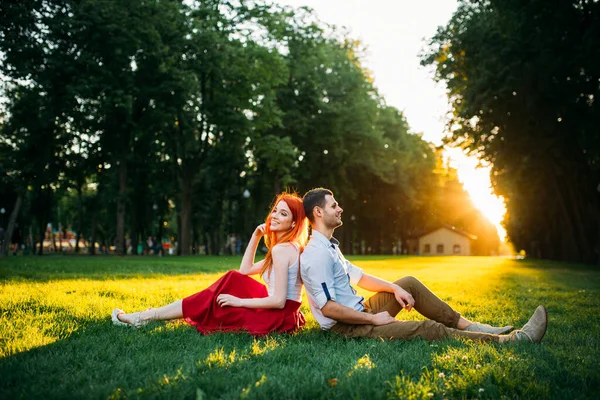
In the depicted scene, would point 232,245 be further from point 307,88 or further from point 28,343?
point 28,343

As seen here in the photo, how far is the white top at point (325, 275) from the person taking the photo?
5816 millimetres

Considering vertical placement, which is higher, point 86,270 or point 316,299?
point 316,299

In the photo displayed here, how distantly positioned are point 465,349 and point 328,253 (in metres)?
1.67

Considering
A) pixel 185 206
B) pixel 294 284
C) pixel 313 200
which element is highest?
pixel 185 206

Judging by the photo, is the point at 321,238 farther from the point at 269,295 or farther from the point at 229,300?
the point at 229,300

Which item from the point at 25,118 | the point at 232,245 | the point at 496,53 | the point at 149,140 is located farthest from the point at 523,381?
the point at 232,245

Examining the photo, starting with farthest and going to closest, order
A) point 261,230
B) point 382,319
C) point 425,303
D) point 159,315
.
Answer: point 261,230 → point 159,315 → point 425,303 → point 382,319

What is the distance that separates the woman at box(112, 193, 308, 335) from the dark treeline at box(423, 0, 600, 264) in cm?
1812

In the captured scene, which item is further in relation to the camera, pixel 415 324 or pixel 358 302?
pixel 358 302

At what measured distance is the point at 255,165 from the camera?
4416cm

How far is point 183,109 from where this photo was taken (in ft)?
106

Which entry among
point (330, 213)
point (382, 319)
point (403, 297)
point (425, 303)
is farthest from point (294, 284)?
point (425, 303)

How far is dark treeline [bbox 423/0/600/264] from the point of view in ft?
70.6

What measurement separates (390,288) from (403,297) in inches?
8.6
